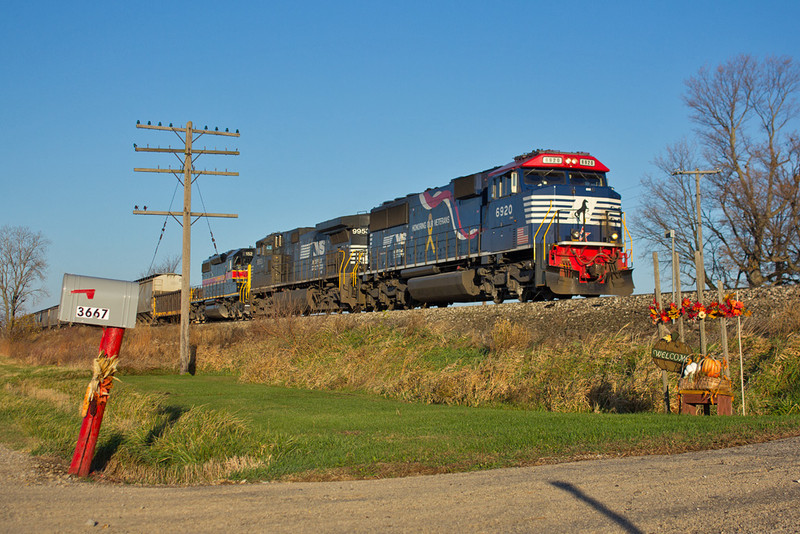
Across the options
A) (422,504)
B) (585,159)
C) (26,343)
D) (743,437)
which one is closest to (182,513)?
(422,504)

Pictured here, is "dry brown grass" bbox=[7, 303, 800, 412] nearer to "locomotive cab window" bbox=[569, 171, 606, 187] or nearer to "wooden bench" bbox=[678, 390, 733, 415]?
"wooden bench" bbox=[678, 390, 733, 415]

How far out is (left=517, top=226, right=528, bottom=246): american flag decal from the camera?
1986cm

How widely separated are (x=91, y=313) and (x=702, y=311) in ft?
27.1

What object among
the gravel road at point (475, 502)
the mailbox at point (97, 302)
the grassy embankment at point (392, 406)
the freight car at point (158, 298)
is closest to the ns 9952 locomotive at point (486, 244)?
the grassy embankment at point (392, 406)

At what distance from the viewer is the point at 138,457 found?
Answer: 8.77 metres

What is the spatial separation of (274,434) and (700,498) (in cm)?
598

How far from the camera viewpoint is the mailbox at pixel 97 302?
742cm

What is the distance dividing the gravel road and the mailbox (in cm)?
169

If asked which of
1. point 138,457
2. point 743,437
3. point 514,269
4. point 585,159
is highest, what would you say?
point 585,159

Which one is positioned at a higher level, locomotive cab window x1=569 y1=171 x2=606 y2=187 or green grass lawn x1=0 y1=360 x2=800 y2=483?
locomotive cab window x1=569 y1=171 x2=606 y2=187

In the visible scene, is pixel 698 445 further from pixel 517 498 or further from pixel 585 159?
pixel 585 159

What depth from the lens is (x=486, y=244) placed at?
70.8 ft

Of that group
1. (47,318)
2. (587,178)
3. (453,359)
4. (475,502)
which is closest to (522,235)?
(587,178)

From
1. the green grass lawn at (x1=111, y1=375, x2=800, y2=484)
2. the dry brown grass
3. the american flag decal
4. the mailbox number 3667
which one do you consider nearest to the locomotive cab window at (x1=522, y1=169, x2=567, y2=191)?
the american flag decal
